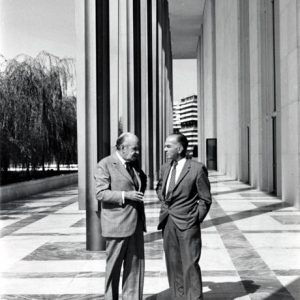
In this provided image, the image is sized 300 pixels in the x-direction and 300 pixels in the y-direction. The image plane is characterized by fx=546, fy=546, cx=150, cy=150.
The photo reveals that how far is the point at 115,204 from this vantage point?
173 inches

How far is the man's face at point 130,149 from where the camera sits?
4379mm

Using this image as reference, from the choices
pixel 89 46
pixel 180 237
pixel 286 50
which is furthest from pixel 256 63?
pixel 180 237

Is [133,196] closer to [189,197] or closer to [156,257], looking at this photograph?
[189,197]

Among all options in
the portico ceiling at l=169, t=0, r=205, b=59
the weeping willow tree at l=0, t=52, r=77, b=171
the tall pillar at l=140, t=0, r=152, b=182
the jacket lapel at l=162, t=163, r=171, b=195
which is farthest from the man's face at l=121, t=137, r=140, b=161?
the portico ceiling at l=169, t=0, r=205, b=59

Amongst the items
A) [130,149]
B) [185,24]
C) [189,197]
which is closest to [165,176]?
[189,197]

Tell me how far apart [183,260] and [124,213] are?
0.69 metres

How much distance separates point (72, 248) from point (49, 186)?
13.2m

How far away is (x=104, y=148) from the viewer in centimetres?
831

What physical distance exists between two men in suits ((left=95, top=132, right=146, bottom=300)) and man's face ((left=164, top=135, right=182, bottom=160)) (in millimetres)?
282

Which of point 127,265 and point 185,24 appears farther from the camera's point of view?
point 185,24

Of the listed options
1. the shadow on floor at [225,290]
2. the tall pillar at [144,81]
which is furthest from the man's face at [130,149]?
the tall pillar at [144,81]

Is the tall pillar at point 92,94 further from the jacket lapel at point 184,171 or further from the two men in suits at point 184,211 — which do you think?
the jacket lapel at point 184,171

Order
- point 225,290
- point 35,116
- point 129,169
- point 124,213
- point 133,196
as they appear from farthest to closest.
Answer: point 35,116 → point 225,290 → point 129,169 → point 124,213 → point 133,196

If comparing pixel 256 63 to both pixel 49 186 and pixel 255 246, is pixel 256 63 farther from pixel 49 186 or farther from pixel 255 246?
pixel 255 246
